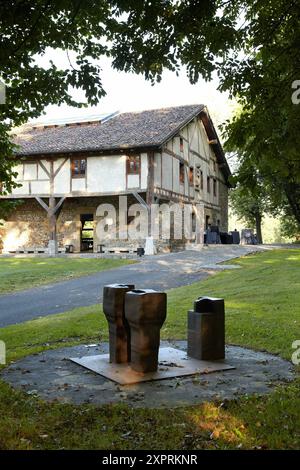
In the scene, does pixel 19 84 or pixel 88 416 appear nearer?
→ pixel 88 416

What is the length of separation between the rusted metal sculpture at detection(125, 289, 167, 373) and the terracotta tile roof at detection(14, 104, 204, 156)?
18.3 meters

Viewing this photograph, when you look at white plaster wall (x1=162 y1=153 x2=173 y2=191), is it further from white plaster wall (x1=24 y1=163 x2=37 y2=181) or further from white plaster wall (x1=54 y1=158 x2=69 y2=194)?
white plaster wall (x1=24 y1=163 x2=37 y2=181)

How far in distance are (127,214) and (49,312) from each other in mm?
15384

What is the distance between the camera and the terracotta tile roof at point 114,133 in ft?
78.0

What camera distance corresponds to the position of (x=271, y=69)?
6.01 metres

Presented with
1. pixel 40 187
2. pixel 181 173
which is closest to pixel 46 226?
pixel 40 187

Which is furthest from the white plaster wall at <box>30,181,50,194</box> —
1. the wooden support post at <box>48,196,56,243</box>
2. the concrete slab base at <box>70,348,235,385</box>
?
the concrete slab base at <box>70,348,235,385</box>

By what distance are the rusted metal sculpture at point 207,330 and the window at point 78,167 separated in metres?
19.7

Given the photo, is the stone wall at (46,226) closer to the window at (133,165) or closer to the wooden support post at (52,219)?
the wooden support post at (52,219)

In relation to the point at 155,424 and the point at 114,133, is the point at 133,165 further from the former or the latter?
the point at 155,424

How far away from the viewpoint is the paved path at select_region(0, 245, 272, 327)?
11.3 meters
